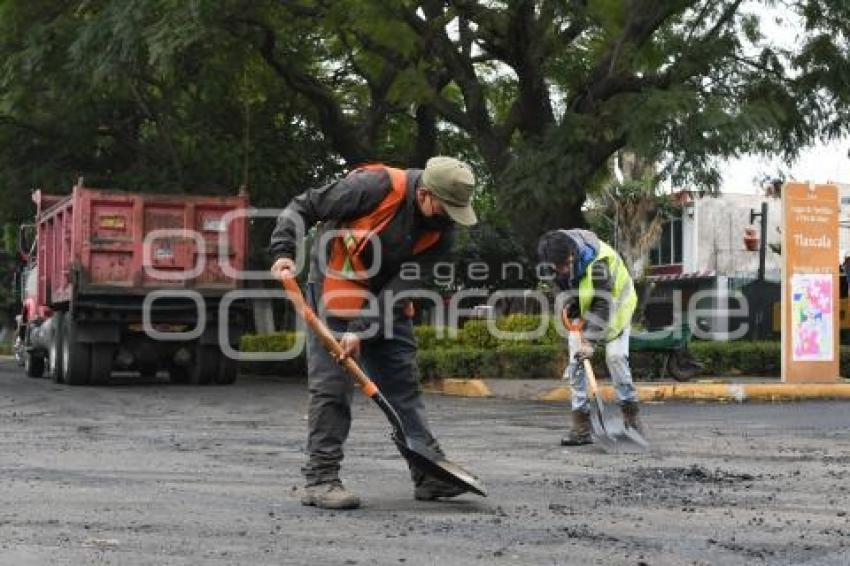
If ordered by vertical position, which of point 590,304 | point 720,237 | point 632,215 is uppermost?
point 720,237

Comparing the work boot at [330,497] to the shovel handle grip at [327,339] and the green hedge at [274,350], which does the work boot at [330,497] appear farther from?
the green hedge at [274,350]

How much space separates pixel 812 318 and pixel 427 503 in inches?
473

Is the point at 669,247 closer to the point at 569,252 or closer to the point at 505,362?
the point at 505,362

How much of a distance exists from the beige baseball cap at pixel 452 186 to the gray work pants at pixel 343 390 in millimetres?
760

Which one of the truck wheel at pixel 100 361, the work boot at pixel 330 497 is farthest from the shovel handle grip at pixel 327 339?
the truck wheel at pixel 100 361

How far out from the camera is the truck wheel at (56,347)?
19562 mm

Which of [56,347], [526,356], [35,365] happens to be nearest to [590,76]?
[526,356]

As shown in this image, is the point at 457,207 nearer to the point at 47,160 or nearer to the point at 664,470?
the point at 664,470

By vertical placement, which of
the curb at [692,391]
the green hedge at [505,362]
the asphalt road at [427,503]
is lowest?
the asphalt road at [427,503]

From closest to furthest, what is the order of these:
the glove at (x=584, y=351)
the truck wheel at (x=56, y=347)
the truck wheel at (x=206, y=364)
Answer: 1. the glove at (x=584, y=351)
2. the truck wheel at (x=206, y=364)
3. the truck wheel at (x=56, y=347)

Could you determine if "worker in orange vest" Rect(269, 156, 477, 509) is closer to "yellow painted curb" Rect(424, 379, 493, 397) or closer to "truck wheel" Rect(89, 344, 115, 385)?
"yellow painted curb" Rect(424, 379, 493, 397)

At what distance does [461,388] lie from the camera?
17500 millimetres

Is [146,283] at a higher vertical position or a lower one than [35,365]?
higher

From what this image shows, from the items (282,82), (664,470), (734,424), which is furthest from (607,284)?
(282,82)
